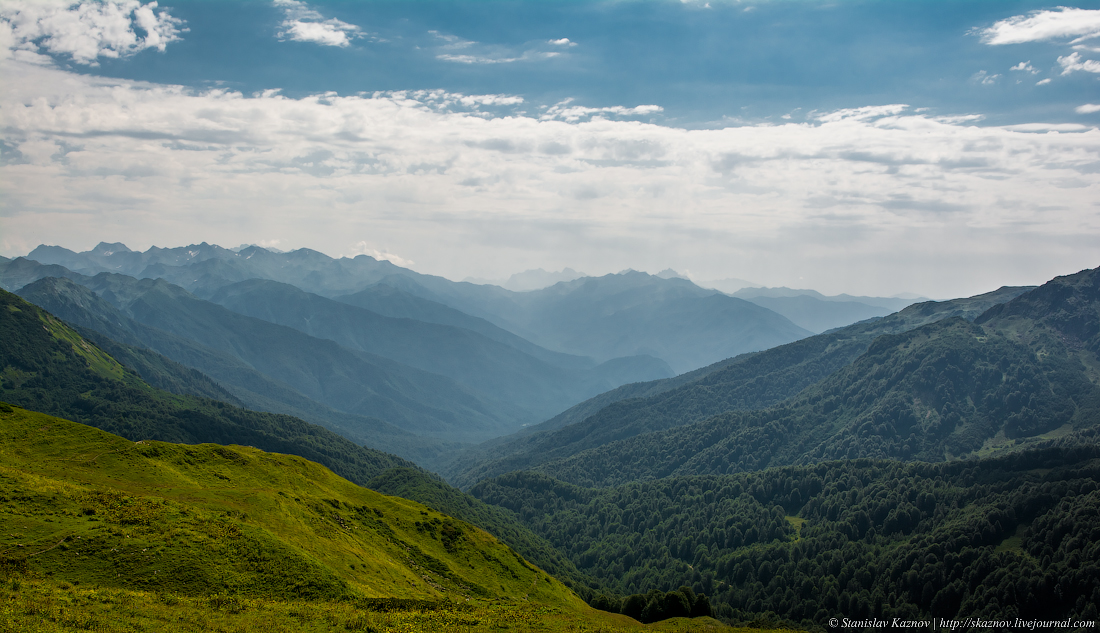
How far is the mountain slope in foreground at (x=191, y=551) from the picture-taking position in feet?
151

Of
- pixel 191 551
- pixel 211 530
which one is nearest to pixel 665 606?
pixel 211 530

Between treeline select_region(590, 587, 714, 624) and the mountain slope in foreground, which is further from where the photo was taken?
treeline select_region(590, 587, 714, 624)

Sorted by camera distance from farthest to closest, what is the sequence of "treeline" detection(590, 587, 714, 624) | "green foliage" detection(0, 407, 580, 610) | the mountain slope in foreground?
"treeline" detection(590, 587, 714, 624)
"green foliage" detection(0, 407, 580, 610)
the mountain slope in foreground

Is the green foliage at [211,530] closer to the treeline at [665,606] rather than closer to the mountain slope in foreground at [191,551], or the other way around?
the mountain slope in foreground at [191,551]

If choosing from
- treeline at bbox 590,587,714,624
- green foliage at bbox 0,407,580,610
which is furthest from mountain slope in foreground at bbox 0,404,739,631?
treeline at bbox 590,587,714,624

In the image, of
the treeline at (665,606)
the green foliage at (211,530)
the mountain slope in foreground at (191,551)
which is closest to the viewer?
the mountain slope in foreground at (191,551)

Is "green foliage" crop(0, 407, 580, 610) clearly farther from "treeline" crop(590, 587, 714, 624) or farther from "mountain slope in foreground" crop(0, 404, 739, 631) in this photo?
"treeline" crop(590, 587, 714, 624)

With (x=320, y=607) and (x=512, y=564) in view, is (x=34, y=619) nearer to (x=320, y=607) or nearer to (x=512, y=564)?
(x=320, y=607)

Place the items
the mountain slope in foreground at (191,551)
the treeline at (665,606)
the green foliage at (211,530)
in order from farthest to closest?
the treeline at (665,606) < the green foliage at (211,530) < the mountain slope in foreground at (191,551)

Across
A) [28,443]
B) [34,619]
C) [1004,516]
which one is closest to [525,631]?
[34,619]

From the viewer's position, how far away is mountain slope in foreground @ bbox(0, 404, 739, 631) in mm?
45906

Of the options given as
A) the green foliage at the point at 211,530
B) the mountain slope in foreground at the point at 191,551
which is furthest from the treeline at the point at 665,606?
the green foliage at the point at 211,530

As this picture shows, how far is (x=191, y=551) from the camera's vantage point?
54.9 m

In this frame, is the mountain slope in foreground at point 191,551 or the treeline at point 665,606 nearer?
the mountain slope in foreground at point 191,551
